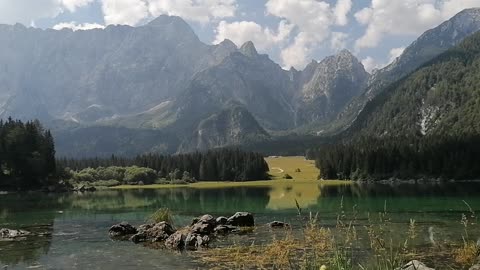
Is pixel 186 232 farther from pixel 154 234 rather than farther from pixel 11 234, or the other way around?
pixel 11 234

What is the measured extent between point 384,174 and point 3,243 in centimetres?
16812

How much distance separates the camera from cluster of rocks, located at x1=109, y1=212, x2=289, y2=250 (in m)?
45.1

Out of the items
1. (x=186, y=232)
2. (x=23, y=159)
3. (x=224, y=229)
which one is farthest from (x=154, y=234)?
(x=23, y=159)

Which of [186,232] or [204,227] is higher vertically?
[204,227]

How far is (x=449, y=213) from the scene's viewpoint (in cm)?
6781

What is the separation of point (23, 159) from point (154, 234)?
13085cm

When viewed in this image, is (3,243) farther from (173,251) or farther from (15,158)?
(15,158)

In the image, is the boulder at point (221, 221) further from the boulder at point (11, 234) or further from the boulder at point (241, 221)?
the boulder at point (11, 234)

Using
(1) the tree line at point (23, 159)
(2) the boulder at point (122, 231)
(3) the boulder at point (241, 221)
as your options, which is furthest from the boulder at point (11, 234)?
(1) the tree line at point (23, 159)

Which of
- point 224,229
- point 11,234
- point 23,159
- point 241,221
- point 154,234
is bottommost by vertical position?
point 224,229

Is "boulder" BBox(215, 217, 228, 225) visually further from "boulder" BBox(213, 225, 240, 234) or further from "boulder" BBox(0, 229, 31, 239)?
"boulder" BBox(0, 229, 31, 239)

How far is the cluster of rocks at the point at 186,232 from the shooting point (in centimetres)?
4509

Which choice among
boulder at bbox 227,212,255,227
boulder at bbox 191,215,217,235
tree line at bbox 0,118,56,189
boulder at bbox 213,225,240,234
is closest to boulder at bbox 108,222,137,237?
boulder at bbox 191,215,217,235

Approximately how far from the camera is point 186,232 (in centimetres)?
4903
